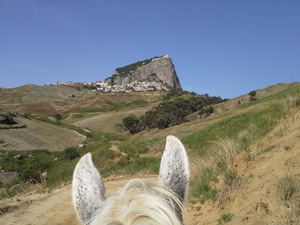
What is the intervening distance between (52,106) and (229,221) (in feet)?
312

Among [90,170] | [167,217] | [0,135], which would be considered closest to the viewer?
[167,217]

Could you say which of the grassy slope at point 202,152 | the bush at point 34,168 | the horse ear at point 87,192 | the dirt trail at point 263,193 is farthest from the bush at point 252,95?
the horse ear at point 87,192

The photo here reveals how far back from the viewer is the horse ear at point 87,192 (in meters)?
1.30

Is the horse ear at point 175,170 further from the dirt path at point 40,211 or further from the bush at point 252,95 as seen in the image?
the bush at point 252,95

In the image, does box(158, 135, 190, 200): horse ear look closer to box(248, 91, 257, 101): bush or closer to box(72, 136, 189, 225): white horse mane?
box(72, 136, 189, 225): white horse mane

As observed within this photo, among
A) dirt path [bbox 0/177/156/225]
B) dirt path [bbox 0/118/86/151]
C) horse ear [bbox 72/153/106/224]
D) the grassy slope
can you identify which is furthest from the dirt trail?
dirt path [bbox 0/118/86/151]

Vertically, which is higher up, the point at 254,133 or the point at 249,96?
the point at 249,96

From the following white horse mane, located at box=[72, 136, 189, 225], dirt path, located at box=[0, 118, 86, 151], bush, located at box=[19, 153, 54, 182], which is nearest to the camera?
white horse mane, located at box=[72, 136, 189, 225]

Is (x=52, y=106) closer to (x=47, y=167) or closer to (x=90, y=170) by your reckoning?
(x=47, y=167)

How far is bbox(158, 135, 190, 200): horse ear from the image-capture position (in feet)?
4.75

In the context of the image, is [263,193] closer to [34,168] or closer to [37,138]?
[34,168]

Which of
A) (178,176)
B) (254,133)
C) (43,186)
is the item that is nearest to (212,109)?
(254,133)

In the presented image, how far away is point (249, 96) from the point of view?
50500 mm

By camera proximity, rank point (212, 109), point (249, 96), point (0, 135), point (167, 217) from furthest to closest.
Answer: point (249, 96)
point (212, 109)
point (0, 135)
point (167, 217)
